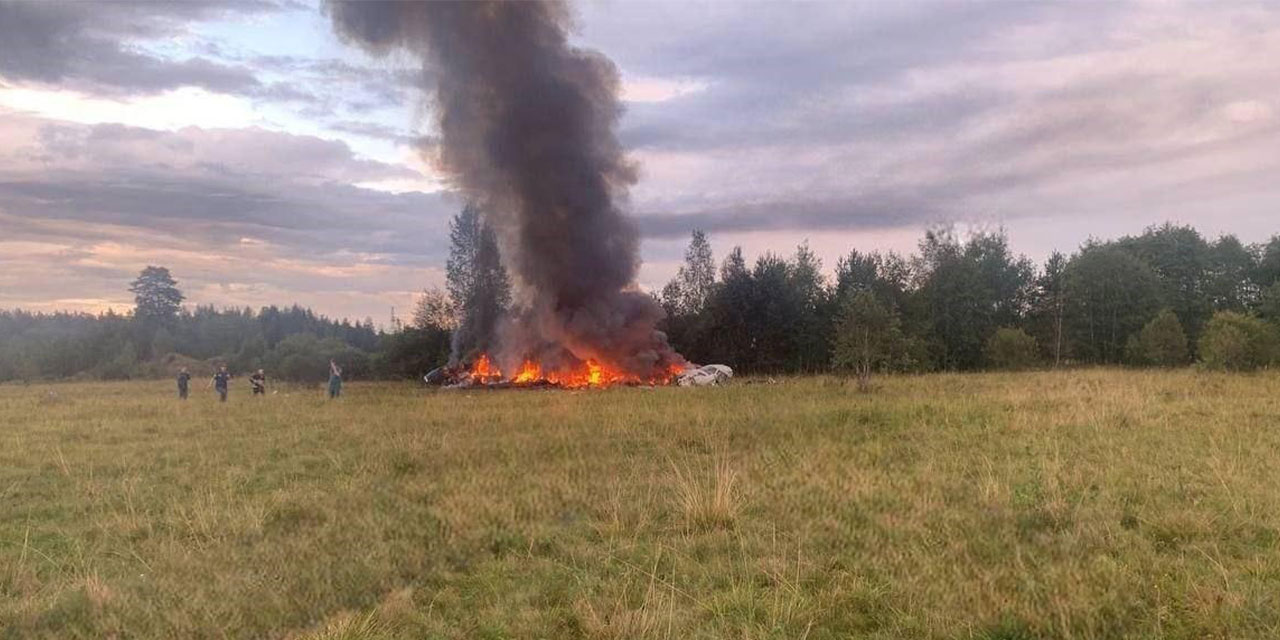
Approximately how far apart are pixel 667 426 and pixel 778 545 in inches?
348

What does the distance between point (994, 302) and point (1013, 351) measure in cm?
1673

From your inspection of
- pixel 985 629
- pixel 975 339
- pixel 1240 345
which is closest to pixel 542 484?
pixel 985 629

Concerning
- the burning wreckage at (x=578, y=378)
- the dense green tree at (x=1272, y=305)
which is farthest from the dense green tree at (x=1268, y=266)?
the burning wreckage at (x=578, y=378)

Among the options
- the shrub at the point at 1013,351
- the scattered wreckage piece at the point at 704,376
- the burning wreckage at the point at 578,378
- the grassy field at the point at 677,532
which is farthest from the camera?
the shrub at the point at 1013,351

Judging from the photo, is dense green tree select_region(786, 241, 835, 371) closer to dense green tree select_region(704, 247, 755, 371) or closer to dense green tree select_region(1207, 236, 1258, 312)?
dense green tree select_region(704, 247, 755, 371)

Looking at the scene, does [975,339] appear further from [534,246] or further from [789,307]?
[534,246]

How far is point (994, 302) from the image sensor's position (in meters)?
61.4

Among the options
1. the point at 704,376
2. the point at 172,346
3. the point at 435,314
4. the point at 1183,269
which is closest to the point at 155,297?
the point at 172,346

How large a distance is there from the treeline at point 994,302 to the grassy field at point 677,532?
38.1 meters

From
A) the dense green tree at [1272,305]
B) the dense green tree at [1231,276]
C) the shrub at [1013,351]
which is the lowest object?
the shrub at [1013,351]

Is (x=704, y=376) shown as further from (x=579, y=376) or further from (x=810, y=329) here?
(x=810, y=329)

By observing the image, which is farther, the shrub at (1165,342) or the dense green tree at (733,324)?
the dense green tree at (733,324)

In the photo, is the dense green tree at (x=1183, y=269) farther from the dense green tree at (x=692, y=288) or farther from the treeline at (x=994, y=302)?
the dense green tree at (x=692, y=288)

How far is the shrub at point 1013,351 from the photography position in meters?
45.7
